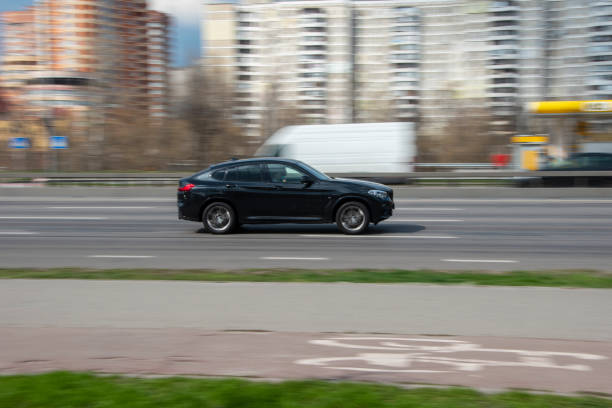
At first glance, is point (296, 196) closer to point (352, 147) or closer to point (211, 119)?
point (352, 147)

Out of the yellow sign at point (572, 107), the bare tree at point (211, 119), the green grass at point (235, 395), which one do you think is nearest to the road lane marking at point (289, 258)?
the green grass at point (235, 395)

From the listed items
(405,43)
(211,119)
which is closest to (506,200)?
(211,119)

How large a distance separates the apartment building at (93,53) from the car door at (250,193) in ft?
126

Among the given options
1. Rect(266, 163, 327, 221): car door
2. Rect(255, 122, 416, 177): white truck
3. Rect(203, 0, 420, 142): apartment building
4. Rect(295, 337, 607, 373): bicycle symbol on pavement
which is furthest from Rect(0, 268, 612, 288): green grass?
Rect(203, 0, 420, 142): apartment building

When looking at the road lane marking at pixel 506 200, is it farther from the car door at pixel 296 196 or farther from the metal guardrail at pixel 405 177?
the car door at pixel 296 196

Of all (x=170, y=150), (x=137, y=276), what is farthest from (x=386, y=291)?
(x=170, y=150)

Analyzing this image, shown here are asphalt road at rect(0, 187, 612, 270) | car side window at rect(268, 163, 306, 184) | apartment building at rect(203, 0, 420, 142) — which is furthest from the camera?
apartment building at rect(203, 0, 420, 142)

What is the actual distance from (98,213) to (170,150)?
94.4ft

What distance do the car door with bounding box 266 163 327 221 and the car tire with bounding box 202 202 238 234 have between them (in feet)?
2.81

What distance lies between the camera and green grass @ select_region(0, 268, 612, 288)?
814 cm

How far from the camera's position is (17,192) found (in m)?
26.4

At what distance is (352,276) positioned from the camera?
8617 mm

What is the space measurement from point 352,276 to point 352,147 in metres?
17.9

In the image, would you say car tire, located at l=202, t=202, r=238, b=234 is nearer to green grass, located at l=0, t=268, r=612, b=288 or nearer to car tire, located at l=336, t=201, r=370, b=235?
car tire, located at l=336, t=201, r=370, b=235
